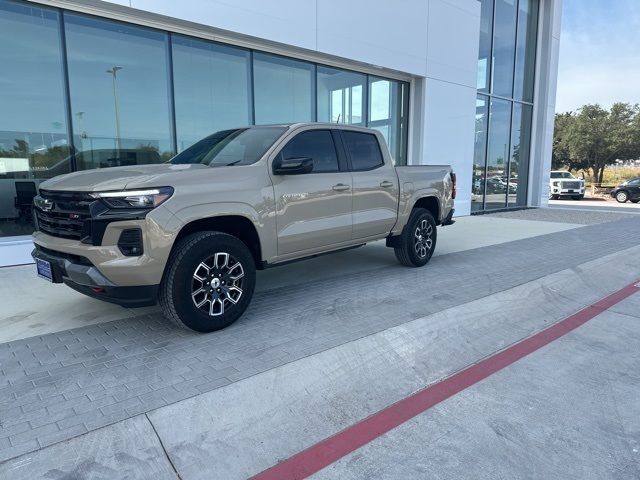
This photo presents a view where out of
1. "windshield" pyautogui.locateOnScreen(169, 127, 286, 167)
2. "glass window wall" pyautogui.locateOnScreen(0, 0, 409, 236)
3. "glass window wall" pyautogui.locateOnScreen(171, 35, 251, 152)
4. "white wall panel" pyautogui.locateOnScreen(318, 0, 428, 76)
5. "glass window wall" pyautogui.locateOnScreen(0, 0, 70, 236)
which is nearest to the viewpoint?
"windshield" pyautogui.locateOnScreen(169, 127, 286, 167)

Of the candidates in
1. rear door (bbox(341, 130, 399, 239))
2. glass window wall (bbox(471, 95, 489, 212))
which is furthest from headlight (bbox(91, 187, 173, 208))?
glass window wall (bbox(471, 95, 489, 212))

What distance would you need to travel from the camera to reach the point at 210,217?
3.97m


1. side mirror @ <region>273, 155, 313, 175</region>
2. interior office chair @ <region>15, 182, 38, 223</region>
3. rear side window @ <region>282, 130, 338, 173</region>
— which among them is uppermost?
rear side window @ <region>282, 130, 338, 173</region>

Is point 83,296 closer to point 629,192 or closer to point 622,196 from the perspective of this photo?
point 629,192

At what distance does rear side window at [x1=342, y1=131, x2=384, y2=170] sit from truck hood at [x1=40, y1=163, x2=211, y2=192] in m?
2.07

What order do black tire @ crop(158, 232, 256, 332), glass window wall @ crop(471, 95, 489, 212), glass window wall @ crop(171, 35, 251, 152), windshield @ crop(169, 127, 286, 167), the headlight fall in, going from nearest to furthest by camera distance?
the headlight → black tire @ crop(158, 232, 256, 332) → windshield @ crop(169, 127, 286, 167) → glass window wall @ crop(171, 35, 251, 152) → glass window wall @ crop(471, 95, 489, 212)

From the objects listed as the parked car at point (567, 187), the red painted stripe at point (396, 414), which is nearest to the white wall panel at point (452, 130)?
the red painted stripe at point (396, 414)

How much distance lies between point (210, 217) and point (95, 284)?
1078 millimetres

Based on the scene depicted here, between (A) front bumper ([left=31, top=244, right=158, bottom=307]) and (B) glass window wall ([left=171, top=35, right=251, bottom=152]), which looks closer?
(A) front bumper ([left=31, top=244, right=158, bottom=307])

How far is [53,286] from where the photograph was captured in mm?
5609

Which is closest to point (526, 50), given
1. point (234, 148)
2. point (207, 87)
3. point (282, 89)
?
point (282, 89)

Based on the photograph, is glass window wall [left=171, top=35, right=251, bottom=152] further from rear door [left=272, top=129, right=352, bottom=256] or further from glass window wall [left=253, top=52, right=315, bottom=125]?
rear door [left=272, top=129, right=352, bottom=256]

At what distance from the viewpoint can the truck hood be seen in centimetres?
359

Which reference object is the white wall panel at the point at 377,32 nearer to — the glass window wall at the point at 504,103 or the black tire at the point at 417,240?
the glass window wall at the point at 504,103
